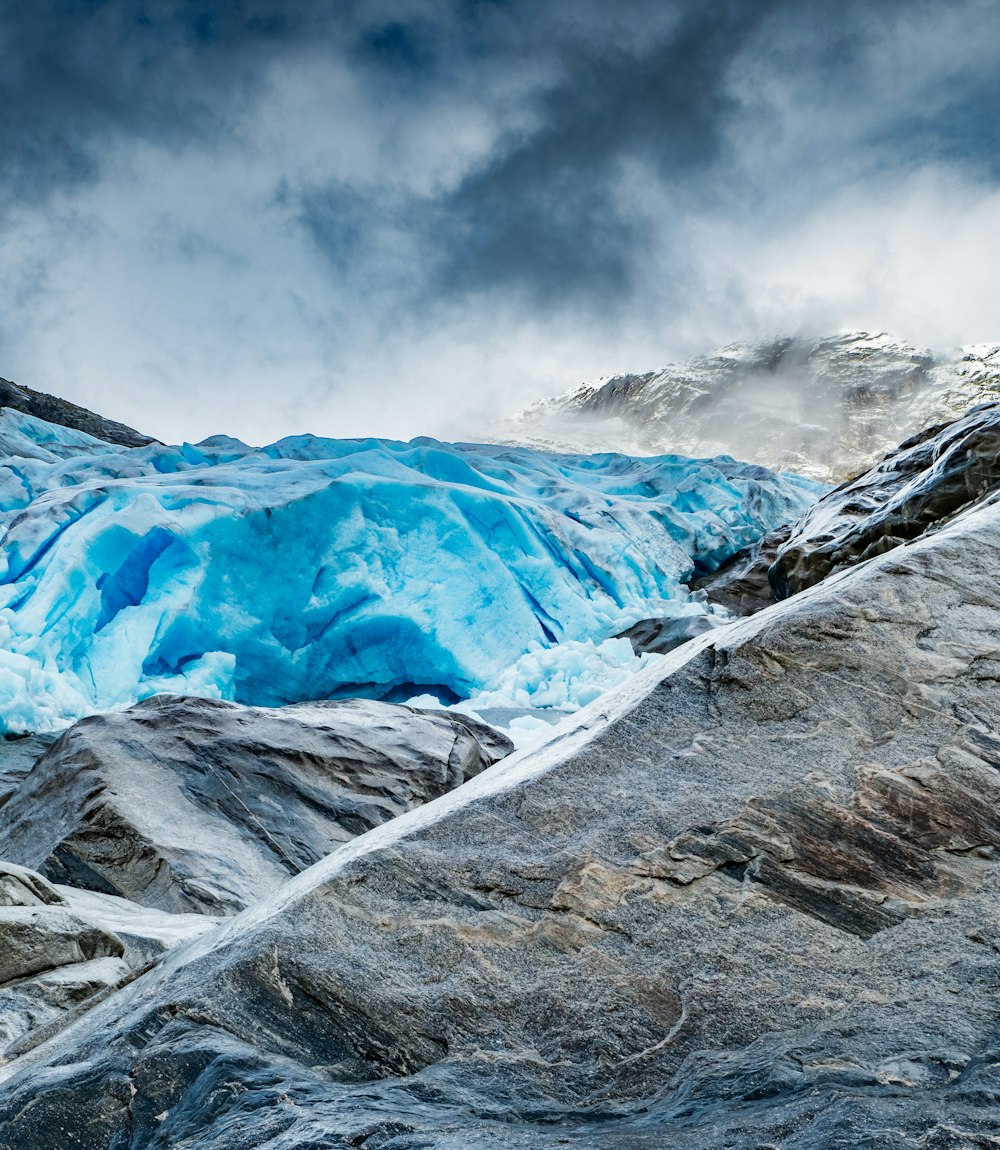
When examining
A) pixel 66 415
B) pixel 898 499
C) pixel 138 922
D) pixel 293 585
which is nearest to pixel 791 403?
pixel 66 415

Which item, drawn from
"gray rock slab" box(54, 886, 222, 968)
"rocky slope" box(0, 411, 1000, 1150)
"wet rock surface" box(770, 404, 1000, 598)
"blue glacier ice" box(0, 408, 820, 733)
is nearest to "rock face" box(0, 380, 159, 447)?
"blue glacier ice" box(0, 408, 820, 733)

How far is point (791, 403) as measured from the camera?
55.2 m

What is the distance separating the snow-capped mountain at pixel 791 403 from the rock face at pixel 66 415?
66.2 feet

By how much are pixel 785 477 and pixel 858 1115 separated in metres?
23.5

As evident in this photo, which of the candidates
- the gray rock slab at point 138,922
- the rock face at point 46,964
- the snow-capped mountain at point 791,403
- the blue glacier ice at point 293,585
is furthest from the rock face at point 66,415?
the rock face at point 46,964

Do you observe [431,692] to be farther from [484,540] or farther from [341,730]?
[341,730]

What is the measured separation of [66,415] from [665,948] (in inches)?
1090

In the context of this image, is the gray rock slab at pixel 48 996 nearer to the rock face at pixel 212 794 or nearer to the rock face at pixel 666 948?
the rock face at pixel 666 948

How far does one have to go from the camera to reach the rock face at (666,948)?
5.74 feet

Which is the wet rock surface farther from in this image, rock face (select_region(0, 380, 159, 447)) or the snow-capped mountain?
the snow-capped mountain

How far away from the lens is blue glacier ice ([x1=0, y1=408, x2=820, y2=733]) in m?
12.2

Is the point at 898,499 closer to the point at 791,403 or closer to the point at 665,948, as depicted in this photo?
the point at 665,948

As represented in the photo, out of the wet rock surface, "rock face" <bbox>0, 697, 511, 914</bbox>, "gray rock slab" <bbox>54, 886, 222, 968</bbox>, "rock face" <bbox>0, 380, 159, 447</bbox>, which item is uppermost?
"rock face" <bbox>0, 380, 159, 447</bbox>

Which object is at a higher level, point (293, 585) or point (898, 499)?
point (293, 585)
